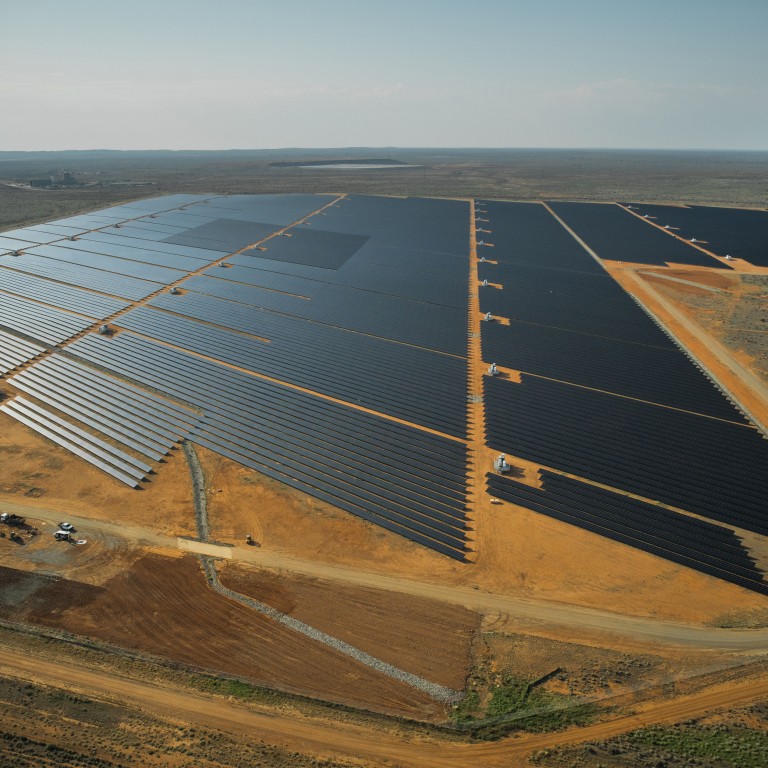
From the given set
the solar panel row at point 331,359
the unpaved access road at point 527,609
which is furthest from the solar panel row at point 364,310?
the unpaved access road at point 527,609

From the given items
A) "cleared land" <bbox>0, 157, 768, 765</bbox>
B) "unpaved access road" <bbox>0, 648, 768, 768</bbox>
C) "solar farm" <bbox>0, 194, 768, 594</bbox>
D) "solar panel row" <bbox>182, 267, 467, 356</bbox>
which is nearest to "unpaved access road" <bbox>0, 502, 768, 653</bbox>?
"cleared land" <bbox>0, 157, 768, 765</bbox>

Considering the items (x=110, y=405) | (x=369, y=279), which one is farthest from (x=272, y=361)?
(x=369, y=279)

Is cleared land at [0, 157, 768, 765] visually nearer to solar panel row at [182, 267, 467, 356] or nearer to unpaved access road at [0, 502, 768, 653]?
A: unpaved access road at [0, 502, 768, 653]

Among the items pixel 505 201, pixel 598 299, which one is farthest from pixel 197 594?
pixel 505 201

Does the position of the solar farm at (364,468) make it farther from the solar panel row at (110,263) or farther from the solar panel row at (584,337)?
the solar panel row at (110,263)

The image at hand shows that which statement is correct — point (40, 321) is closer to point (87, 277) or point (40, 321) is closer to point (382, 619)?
point (87, 277)

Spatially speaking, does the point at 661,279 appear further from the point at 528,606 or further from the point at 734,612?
the point at 528,606
